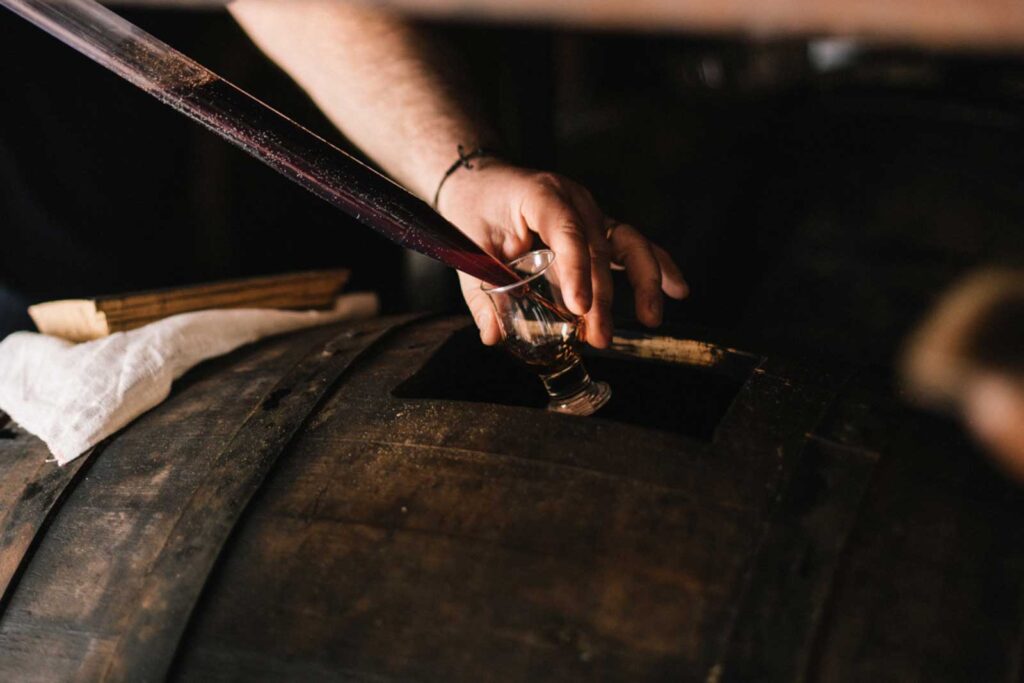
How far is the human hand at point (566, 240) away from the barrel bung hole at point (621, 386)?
0.53 feet

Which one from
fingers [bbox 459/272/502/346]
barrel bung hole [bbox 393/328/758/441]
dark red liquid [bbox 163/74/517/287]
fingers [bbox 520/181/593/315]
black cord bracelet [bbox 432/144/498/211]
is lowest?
barrel bung hole [bbox 393/328/758/441]

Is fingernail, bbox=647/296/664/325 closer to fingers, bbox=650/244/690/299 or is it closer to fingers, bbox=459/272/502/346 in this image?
fingers, bbox=650/244/690/299

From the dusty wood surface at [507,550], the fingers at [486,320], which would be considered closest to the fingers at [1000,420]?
the dusty wood surface at [507,550]

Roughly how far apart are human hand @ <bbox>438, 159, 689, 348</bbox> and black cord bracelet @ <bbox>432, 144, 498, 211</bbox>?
0.22 feet

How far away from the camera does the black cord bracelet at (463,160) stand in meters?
1.81

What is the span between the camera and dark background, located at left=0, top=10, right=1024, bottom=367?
89.7 inches

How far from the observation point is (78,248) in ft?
7.58

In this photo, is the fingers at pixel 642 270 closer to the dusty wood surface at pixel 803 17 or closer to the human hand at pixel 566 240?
the human hand at pixel 566 240

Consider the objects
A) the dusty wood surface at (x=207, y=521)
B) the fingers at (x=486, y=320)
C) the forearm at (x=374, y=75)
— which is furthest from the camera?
the forearm at (x=374, y=75)

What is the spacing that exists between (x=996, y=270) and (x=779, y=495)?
260 cm

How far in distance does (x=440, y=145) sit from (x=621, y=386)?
75 cm

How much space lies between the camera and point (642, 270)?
1.47m

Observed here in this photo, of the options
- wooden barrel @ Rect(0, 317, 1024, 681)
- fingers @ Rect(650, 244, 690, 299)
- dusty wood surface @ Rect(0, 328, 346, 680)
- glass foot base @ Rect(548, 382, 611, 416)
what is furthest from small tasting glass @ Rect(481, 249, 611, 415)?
dusty wood surface @ Rect(0, 328, 346, 680)

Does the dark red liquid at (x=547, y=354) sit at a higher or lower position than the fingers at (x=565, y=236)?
lower
